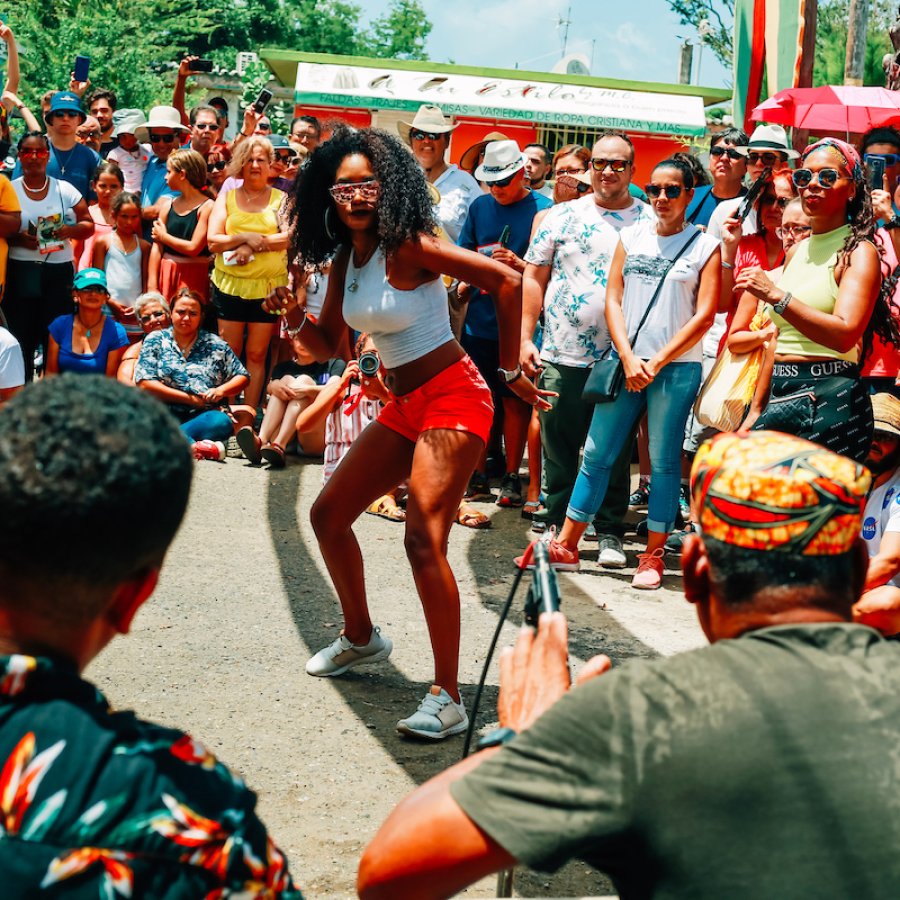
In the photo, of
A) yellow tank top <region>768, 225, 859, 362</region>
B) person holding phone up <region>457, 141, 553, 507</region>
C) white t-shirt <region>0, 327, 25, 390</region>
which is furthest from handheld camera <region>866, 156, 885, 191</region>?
white t-shirt <region>0, 327, 25, 390</region>

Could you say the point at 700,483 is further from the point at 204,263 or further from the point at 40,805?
the point at 204,263

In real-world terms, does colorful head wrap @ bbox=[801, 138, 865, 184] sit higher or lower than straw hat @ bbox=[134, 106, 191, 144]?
higher

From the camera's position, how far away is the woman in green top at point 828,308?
488 cm

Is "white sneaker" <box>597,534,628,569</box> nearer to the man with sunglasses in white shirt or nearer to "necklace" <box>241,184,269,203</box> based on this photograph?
"necklace" <box>241,184,269,203</box>

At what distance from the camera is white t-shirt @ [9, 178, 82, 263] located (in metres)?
9.04

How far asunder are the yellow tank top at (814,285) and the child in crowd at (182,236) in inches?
213

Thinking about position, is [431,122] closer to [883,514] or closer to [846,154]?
[846,154]

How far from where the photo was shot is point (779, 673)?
176 cm

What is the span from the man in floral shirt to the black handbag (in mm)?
5129

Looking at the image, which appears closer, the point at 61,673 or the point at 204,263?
the point at 61,673

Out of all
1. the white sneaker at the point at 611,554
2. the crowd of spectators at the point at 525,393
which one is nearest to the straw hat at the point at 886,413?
the crowd of spectators at the point at 525,393

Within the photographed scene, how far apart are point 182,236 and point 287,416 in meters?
1.85

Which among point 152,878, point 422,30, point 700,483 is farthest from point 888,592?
point 422,30

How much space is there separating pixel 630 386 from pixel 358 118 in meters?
20.1
